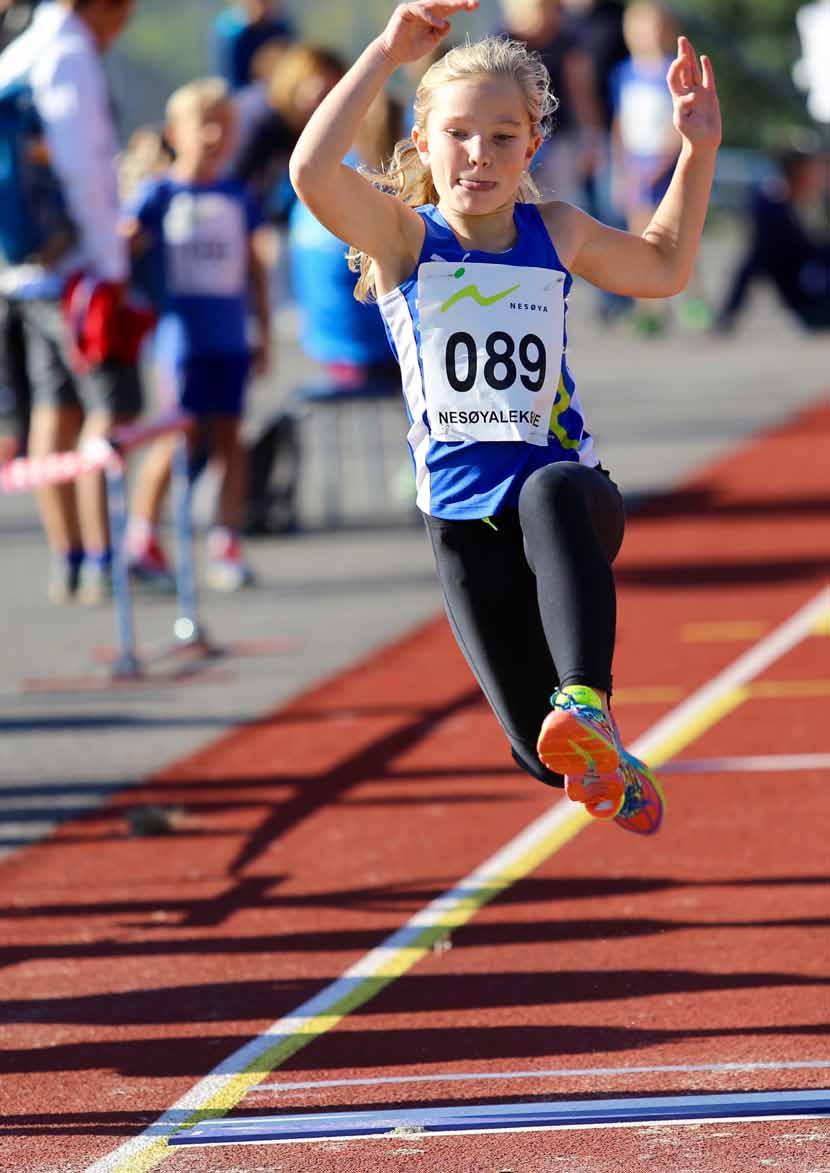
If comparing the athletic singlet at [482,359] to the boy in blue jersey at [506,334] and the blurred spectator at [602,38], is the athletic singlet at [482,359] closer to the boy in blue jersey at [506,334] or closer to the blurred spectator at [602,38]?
the boy in blue jersey at [506,334]

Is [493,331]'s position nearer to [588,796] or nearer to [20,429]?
[588,796]

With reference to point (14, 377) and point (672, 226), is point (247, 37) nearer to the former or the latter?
point (14, 377)

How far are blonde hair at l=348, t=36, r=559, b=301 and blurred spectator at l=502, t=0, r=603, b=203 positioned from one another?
37.2 feet

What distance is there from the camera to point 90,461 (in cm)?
834

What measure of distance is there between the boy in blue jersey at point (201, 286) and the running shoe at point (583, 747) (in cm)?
586

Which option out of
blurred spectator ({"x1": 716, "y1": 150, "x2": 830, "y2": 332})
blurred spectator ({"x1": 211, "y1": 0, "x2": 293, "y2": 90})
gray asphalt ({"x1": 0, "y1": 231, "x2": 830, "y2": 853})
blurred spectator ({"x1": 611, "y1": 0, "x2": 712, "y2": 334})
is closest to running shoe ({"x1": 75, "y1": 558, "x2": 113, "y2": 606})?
gray asphalt ({"x1": 0, "y1": 231, "x2": 830, "y2": 853})

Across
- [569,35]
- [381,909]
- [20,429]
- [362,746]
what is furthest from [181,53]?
[381,909]

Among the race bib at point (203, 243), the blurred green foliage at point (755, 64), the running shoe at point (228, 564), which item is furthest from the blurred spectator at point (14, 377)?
the blurred green foliage at point (755, 64)

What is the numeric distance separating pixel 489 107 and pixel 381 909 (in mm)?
Answer: 2124

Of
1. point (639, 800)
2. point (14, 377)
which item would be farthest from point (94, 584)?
point (639, 800)

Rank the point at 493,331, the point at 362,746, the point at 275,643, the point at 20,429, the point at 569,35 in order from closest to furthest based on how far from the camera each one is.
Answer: the point at 493,331
the point at 362,746
the point at 275,643
the point at 20,429
the point at 569,35

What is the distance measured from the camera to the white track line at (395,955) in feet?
13.6

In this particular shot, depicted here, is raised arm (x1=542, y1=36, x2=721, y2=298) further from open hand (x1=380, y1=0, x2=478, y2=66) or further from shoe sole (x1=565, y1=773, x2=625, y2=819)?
shoe sole (x1=565, y1=773, x2=625, y2=819)

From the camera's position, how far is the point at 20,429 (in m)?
10.0
